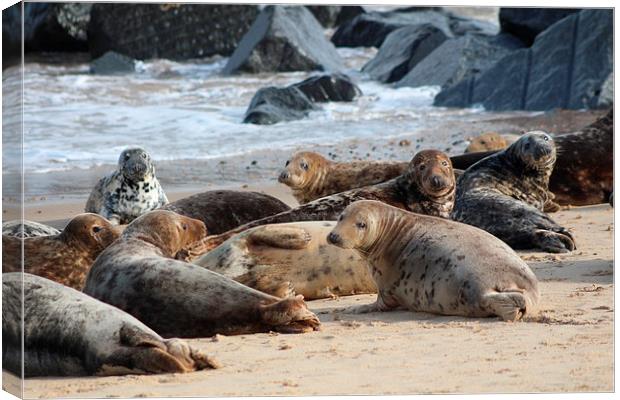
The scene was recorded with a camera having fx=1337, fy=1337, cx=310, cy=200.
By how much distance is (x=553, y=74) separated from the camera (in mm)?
20047

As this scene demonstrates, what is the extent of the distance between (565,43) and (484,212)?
11.4 meters

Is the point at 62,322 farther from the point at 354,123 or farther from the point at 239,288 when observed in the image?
the point at 354,123

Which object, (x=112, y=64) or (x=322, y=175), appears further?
(x=112, y=64)

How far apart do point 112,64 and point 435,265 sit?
1885 cm

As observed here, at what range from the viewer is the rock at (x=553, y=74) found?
19281 millimetres

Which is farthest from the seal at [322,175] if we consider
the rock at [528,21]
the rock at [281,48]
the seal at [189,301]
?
the rock at [528,21]

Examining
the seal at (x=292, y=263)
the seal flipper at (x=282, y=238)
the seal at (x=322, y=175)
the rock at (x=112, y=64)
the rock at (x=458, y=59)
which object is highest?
the seal flipper at (x=282, y=238)

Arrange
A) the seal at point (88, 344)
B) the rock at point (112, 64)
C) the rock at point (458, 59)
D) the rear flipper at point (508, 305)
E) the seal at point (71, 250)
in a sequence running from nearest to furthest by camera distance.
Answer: the seal at point (88, 344)
the rear flipper at point (508, 305)
the seal at point (71, 250)
the rock at point (458, 59)
the rock at point (112, 64)

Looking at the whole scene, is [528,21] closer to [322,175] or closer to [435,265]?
[322,175]

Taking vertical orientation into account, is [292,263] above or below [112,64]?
above

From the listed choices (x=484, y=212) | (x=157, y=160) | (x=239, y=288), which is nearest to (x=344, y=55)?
(x=157, y=160)

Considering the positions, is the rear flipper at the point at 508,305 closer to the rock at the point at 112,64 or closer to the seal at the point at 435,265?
the seal at the point at 435,265

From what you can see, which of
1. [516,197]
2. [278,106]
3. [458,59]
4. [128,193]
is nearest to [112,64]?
[458,59]

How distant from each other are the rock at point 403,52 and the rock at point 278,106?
5.38 metres
